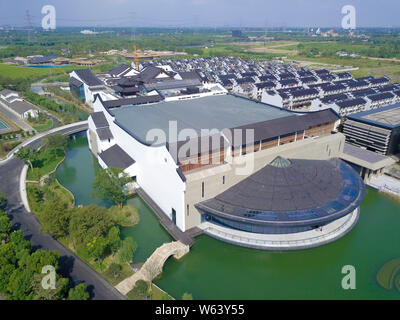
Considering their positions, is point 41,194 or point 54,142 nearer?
point 41,194

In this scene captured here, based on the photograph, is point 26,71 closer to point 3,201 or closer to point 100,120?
point 100,120

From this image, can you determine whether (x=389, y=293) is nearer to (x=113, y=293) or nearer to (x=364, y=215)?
(x=364, y=215)

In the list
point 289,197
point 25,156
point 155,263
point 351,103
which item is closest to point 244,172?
point 289,197

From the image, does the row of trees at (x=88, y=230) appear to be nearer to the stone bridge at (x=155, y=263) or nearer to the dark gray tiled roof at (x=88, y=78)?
the stone bridge at (x=155, y=263)

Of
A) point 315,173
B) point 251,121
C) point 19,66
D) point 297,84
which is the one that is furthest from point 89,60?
point 315,173

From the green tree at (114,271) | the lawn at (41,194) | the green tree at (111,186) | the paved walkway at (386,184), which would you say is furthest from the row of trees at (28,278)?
the paved walkway at (386,184)
